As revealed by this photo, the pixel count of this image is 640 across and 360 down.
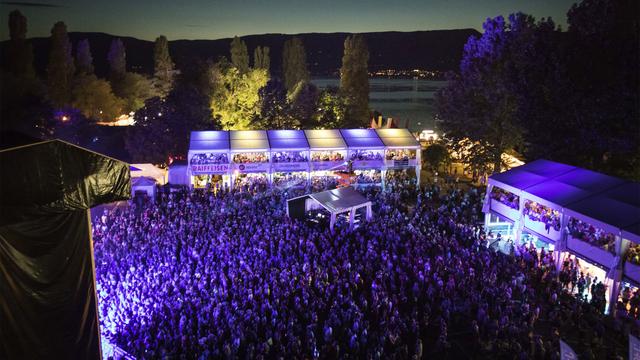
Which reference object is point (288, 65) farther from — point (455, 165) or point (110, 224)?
point (110, 224)

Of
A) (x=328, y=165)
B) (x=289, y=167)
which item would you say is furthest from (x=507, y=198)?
(x=289, y=167)

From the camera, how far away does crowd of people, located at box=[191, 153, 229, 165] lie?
21.7 meters

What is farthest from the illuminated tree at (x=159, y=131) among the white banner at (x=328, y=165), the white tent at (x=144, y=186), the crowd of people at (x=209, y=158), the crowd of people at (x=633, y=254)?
A: the crowd of people at (x=633, y=254)

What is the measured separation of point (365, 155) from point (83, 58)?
32382 millimetres

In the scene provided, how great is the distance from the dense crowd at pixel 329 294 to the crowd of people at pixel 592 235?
120 centimetres

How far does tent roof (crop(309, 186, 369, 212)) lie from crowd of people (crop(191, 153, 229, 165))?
6.76 metres

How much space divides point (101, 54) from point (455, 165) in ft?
295

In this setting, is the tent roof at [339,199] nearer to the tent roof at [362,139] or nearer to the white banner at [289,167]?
the white banner at [289,167]

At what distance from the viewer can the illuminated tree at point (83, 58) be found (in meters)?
42.9

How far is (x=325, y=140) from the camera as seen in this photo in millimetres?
23281

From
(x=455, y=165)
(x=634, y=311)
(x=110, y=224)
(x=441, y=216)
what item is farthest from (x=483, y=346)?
(x=455, y=165)

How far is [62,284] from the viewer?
19.0 ft

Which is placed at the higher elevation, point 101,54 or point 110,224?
point 101,54

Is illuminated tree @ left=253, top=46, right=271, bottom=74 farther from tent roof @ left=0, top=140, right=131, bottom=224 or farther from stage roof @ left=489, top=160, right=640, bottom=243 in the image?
tent roof @ left=0, top=140, right=131, bottom=224
